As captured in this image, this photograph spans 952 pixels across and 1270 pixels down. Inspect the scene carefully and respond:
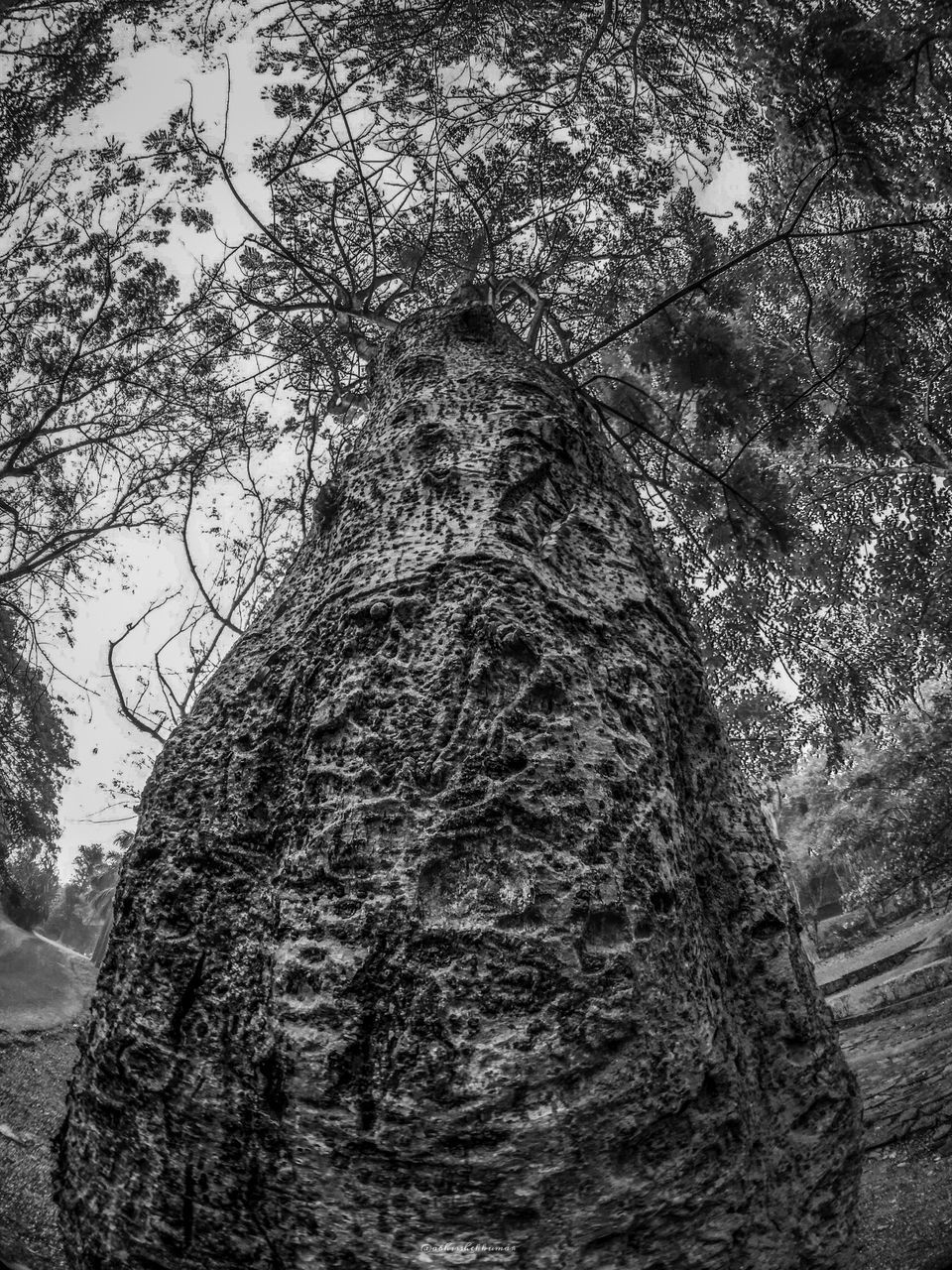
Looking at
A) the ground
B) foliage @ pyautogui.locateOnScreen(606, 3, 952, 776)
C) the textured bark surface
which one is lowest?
the ground

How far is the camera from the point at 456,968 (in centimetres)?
121

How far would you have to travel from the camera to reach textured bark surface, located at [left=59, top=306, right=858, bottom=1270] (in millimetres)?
1142

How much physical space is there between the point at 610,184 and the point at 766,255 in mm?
1197

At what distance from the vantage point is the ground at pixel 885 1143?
3.74 meters

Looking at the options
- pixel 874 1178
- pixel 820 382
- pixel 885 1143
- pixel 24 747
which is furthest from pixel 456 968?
pixel 24 747

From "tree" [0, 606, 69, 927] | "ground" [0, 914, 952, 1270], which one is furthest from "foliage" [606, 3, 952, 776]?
"tree" [0, 606, 69, 927]

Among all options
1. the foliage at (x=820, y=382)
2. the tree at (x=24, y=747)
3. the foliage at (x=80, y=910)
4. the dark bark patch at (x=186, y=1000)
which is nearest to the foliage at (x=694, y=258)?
the foliage at (x=820, y=382)

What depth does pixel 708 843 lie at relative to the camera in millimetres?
1712

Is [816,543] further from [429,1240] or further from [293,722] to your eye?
[429,1240]

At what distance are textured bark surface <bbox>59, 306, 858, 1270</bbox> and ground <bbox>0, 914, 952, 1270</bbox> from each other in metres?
0.60

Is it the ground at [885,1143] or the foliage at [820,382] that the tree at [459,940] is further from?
the foliage at [820,382]

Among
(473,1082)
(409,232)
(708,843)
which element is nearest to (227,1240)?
(473,1082)

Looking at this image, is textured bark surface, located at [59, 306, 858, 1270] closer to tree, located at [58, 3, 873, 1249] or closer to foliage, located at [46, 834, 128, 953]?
tree, located at [58, 3, 873, 1249]

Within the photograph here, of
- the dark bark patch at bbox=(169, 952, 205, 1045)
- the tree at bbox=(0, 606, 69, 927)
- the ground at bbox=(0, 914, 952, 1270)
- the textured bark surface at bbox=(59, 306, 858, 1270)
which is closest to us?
the textured bark surface at bbox=(59, 306, 858, 1270)
